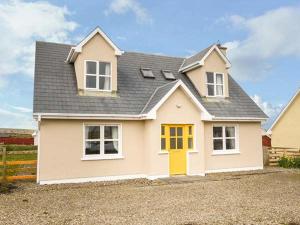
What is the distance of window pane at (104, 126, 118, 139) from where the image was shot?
15656 mm

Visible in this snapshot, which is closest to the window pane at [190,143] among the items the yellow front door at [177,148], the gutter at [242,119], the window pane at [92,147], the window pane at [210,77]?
the yellow front door at [177,148]

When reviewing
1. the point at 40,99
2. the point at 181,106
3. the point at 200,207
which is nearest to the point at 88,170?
the point at 40,99

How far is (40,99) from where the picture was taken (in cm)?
1473

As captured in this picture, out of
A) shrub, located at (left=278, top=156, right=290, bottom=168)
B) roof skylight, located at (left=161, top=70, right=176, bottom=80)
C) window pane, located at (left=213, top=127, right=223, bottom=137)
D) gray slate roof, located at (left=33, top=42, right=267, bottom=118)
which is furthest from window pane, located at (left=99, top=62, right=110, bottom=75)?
shrub, located at (left=278, top=156, right=290, bottom=168)

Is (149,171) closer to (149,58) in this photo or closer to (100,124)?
(100,124)

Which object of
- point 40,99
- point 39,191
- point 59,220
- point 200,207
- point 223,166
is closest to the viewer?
point 59,220

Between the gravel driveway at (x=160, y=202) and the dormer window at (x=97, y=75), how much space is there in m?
5.28

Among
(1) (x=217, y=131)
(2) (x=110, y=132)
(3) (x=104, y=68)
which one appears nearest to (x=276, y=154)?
(1) (x=217, y=131)

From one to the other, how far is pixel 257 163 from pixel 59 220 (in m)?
14.0

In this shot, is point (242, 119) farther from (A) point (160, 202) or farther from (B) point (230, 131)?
(A) point (160, 202)

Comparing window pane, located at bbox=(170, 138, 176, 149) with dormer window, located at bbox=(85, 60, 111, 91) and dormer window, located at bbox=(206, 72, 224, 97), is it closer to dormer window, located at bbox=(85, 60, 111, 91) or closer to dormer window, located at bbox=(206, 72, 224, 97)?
dormer window, located at bbox=(85, 60, 111, 91)

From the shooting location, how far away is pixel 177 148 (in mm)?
16375

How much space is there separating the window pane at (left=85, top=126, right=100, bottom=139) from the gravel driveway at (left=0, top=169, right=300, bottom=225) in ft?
7.97

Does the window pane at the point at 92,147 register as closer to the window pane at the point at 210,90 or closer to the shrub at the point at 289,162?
the window pane at the point at 210,90
